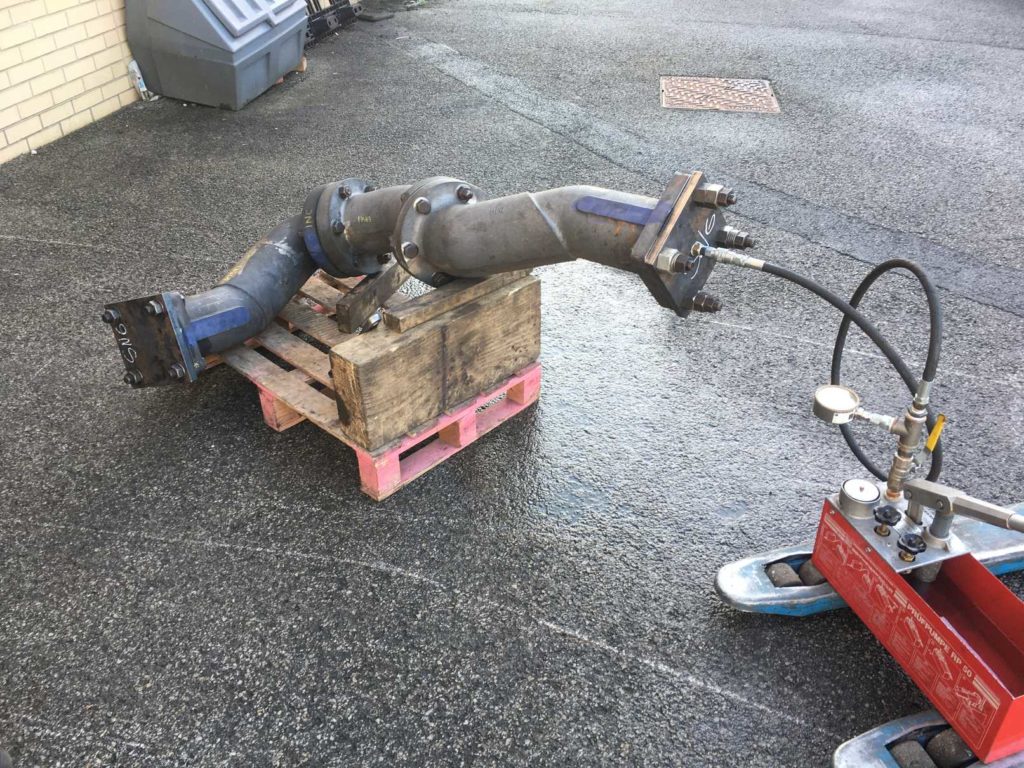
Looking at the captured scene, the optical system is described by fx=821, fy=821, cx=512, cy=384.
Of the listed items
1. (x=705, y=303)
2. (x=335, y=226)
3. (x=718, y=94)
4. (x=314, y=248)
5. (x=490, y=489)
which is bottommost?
(x=490, y=489)

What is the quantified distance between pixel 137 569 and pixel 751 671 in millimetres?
1781

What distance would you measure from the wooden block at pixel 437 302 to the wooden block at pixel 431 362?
0.05 feet

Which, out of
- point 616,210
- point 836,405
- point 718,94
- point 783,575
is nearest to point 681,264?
point 616,210

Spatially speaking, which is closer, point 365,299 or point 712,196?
point 712,196

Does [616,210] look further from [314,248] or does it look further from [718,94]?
[718,94]

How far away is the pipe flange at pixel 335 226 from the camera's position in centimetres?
288

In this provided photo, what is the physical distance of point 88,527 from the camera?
8.52ft

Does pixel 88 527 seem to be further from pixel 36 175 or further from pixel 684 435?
pixel 36 175

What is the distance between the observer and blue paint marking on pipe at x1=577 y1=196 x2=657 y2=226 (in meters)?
2.00

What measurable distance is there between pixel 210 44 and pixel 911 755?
5635 millimetres

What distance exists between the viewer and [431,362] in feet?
8.54

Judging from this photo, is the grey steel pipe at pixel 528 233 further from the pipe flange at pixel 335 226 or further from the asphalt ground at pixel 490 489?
the asphalt ground at pixel 490 489

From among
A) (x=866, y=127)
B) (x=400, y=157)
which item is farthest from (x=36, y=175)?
(x=866, y=127)

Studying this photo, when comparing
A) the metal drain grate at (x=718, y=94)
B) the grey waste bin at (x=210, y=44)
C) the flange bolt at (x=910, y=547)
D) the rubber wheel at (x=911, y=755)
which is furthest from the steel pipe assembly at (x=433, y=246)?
the metal drain grate at (x=718, y=94)
